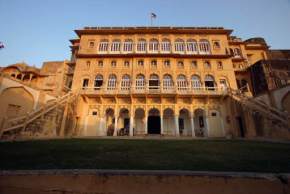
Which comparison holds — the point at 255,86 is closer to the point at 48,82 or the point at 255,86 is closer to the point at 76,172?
the point at 76,172

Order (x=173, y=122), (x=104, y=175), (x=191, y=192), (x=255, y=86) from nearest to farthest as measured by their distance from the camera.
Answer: (x=191, y=192) → (x=104, y=175) → (x=173, y=122) → (x=255, y=86)

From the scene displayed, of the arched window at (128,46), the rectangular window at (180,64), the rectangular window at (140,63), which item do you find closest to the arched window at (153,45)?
the rectangular window at (140,63)

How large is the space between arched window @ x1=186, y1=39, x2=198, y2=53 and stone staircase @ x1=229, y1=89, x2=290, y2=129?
29.3 ft

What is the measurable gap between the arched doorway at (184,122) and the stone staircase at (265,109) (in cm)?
662

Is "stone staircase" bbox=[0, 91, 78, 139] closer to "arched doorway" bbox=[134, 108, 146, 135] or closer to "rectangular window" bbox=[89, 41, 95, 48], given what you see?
"arched doorway" bbox=[134, 108, 146, 135]

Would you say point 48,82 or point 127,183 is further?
point 48,82

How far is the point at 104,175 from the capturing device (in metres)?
2.85

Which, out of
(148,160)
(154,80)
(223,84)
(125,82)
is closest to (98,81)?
(125,82)

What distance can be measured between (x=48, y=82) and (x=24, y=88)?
14.0 metres

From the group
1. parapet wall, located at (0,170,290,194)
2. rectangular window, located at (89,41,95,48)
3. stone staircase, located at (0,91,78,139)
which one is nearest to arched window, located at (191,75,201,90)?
rectangular window, located at (89,41,95,48)

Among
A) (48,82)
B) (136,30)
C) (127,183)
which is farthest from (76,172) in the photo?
(48,82)

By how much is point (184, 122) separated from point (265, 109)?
416 inches

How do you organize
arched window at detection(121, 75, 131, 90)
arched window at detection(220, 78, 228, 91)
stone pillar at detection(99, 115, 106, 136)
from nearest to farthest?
stone pillar at detection(99, 115, 106, 136)
arched window at detection(220, 78, 228, 91)
arched window at detection(121, 75, 131, 90)

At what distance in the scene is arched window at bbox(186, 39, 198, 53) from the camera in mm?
26498
